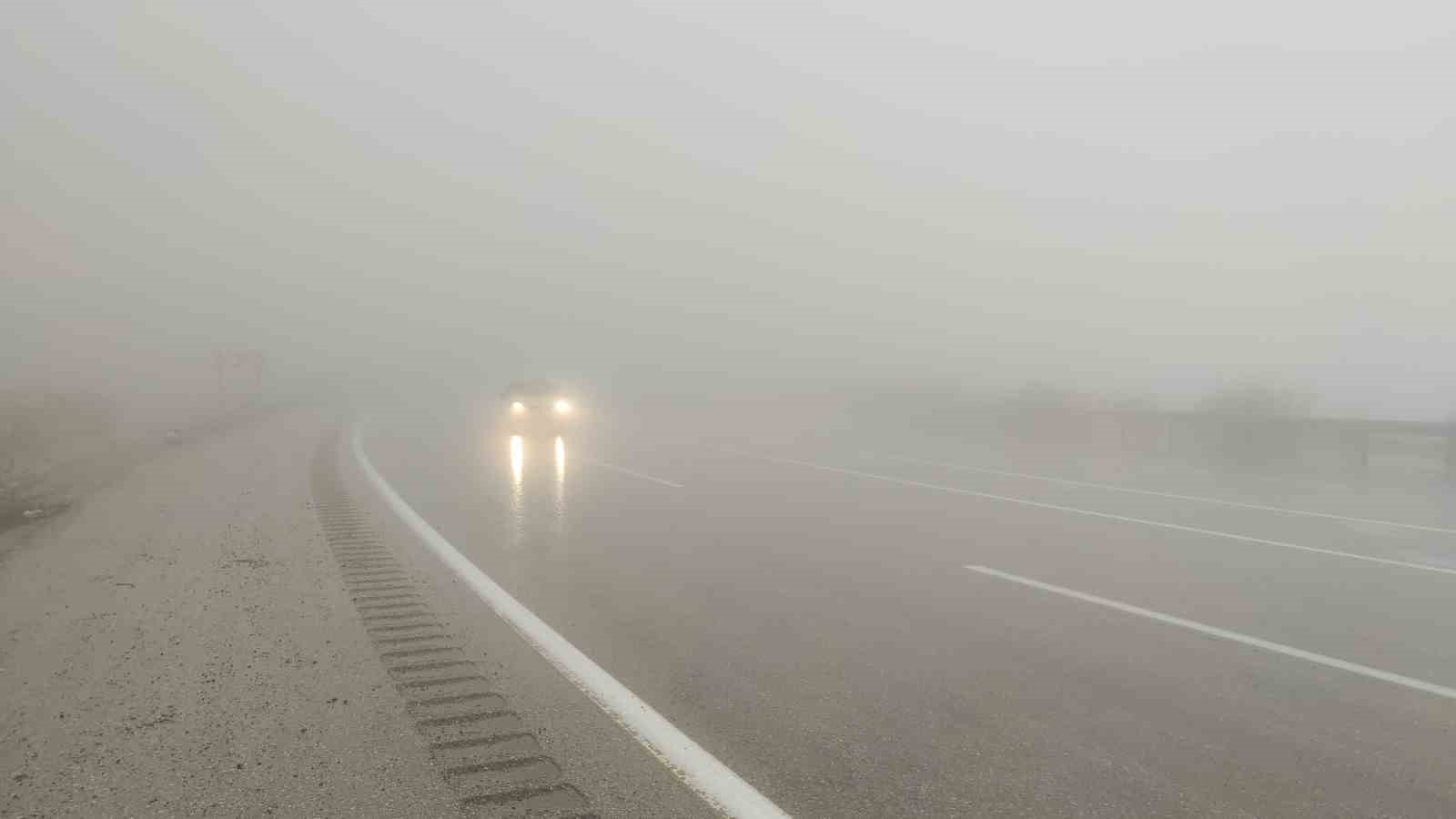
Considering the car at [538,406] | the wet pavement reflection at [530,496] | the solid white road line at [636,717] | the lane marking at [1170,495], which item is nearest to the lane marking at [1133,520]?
the lane marking at [1170,495]

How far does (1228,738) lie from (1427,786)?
0.69m

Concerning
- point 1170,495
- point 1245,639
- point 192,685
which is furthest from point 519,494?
point 1170,495

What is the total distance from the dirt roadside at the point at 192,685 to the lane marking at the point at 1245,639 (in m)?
4.77

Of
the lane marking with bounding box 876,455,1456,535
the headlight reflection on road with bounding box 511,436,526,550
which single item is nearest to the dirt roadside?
the headlight reflection on road with bounding box 511,436,526,550

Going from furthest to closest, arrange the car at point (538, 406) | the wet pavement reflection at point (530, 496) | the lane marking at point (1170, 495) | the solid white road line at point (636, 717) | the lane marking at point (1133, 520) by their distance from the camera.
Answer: the car at point (538, 406) < the lane marking at point (1170, 495) < the wet pavement reflection at point (530, 496) < the lane marking at point (1133, 520) < the solid white road line at point (636, 717)

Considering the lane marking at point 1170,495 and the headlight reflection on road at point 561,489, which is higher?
the headlight reflection on road at point 561,489

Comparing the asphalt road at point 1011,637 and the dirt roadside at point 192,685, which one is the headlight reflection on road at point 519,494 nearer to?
the asphalt road at point 1011,637

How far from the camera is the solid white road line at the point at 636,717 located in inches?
119

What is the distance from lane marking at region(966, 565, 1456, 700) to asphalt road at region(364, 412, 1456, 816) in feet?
0.09

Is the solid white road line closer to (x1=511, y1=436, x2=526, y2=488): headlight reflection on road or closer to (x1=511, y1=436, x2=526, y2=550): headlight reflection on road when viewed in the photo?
(x1=511, y1=436, x2=526, y2=550): headlight reflection on road

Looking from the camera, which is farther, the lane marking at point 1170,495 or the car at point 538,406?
the car at point 538,406

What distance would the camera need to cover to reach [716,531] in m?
8.75

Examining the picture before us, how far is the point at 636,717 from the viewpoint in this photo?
3.77 m

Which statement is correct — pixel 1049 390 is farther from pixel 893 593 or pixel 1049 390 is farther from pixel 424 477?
pixel 893 593
